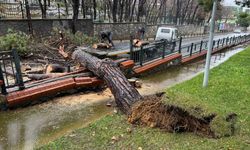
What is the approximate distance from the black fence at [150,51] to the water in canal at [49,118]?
2.28m

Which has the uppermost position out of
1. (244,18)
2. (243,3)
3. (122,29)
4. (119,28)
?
(243,3)

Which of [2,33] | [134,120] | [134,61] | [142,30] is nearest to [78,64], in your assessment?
[134,61]

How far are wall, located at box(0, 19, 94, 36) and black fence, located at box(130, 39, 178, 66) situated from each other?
8238mm

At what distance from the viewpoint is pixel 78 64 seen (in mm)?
9648

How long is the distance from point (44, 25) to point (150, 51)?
894 cm

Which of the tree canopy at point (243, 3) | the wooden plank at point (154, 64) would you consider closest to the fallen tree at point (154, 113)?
the wooden plank at point (154, 64)

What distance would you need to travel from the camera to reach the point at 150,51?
11.1 m

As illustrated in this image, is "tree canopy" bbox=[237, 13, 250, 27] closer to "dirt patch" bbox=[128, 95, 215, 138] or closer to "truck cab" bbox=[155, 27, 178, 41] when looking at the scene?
"truck cab" bbox=[155, 27, 178, 41]

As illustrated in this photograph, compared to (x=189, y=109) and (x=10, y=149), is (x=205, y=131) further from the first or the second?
(x=10, y=149)

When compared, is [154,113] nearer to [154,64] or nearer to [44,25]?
[154,64]

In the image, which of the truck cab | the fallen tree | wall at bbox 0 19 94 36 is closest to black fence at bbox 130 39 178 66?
the fallen tree

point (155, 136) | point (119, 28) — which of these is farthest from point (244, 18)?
point (155, 136)

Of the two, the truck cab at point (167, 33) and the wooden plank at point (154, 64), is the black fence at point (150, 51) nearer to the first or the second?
the wooden plank at point (154, 64)

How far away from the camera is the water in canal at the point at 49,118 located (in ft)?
16.1
